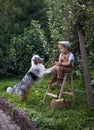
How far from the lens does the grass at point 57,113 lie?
7859 mm

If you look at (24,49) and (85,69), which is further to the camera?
(24,49)

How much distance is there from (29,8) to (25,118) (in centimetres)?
1111

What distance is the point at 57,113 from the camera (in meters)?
8.98

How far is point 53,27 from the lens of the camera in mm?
11609

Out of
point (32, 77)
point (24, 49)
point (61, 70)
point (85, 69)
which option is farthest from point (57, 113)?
point (24, 49)

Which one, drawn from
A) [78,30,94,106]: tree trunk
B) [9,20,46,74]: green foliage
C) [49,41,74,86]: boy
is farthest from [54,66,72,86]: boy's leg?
[9,20,46,74]: green foliage

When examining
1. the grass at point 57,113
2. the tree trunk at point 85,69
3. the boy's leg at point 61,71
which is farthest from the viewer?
the boy's leg at point 61,71

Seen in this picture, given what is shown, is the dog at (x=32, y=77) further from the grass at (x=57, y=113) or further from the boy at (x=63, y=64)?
the boy at (x=63, y=64)

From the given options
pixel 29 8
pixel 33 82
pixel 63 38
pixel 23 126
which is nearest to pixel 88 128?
pixel 23 126

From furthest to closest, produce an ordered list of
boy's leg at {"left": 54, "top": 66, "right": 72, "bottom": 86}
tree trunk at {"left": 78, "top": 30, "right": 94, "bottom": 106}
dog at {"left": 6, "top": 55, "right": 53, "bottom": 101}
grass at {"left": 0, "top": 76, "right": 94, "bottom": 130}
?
dog at {"left": 6, "top": 55, "right": 53, "bottom": 101} → boy's leg at {"left": 54, "top": 66, "right": 72, "bottom": 86} → tree trunk at {"left": 78, "top": 30, "right": 94, "bottom": 106} → grass at {"left": 0, "top": 76, "right": 94, "bottom": 130}

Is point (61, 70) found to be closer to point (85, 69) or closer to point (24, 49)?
point (85, 69)

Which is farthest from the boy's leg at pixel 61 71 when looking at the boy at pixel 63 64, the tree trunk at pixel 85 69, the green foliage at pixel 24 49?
the green foliage at pixel 24 49

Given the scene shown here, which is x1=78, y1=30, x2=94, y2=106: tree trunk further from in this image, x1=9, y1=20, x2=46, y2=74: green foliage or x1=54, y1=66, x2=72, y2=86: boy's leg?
x1=9, y1=20, x2=46, y2=74: green foliage

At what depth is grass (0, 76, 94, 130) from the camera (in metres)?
7.86
